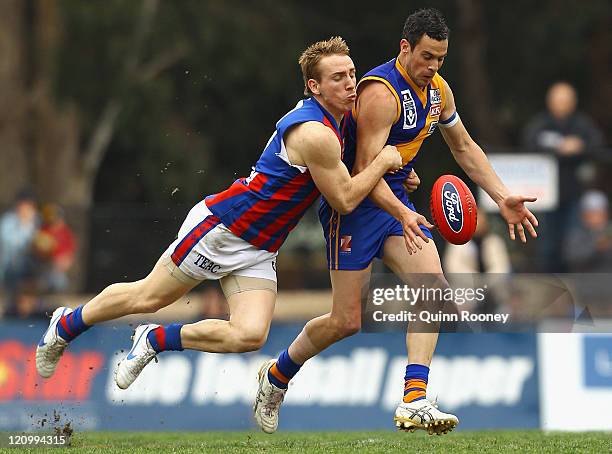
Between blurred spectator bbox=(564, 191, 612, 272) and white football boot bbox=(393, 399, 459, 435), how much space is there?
6404mm

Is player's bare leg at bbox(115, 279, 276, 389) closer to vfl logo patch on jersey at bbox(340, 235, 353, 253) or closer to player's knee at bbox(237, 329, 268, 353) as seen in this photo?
player's knee at bbox(237, 329, 268, 353)

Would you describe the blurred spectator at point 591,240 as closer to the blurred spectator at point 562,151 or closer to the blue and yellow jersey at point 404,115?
the blurred spectator at point 562,151

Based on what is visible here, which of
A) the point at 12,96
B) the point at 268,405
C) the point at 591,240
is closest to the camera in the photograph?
the point at 268,405

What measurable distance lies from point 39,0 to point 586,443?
17.7 meters

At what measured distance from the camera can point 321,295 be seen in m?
17.1

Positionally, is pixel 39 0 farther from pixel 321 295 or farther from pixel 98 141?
pixel 321 295

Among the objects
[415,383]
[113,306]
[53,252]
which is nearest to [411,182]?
[415,383]

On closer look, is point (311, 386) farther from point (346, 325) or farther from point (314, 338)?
point (346, 325)

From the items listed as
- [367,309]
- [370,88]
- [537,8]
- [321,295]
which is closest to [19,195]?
[321,295]

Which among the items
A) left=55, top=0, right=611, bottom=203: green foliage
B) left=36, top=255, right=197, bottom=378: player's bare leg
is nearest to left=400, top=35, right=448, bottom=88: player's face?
left=36, top=255, right=197, bottom=378: player's bare leg

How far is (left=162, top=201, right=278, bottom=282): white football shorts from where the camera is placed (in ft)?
26.8

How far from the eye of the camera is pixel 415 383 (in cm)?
789

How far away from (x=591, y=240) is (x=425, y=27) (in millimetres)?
6655

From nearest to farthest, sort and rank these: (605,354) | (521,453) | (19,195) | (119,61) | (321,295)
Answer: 1. (521,453)
2. (605,354)
3. (19,195)
4. (321,295)
5. (119,61)
